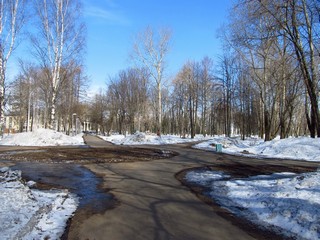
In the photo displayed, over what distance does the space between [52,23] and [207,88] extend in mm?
36426

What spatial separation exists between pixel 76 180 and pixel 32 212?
198 inches

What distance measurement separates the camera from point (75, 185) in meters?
10.0

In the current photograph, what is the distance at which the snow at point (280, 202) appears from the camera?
588 centimetres

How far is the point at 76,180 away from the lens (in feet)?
36.0

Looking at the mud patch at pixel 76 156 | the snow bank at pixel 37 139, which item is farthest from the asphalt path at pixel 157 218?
the snow bank at pixel 37 139

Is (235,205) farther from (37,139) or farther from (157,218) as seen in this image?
(37,139)

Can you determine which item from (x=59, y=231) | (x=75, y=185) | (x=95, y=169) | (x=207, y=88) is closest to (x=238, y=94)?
(x=207, y=88)

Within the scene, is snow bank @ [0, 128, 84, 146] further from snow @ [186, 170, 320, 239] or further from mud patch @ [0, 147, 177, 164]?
snow @ [186, 170, 320, 239]

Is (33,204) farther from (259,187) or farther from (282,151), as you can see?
(282,151)

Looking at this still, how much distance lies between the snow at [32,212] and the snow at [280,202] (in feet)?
12.4

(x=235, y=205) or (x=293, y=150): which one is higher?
(x=293, y=150)

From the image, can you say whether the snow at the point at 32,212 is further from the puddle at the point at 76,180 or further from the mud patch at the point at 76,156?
the mud patch at the point at 76,156

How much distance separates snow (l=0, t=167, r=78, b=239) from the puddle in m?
0.45

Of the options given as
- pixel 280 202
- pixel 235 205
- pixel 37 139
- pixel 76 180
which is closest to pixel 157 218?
pixel 235 205
